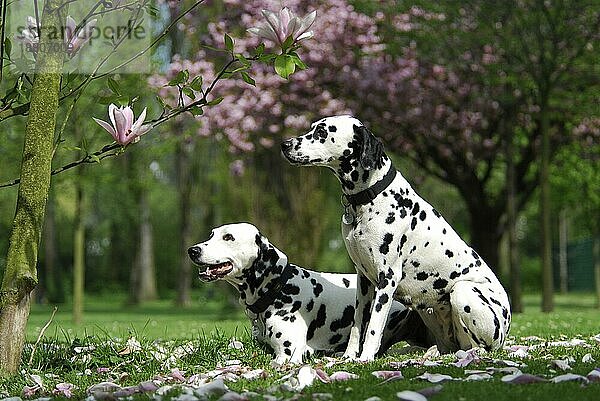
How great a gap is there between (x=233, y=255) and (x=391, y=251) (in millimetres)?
1198

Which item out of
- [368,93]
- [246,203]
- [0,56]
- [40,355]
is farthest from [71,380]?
[368,93]

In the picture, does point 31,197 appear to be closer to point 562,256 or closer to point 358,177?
point 358,177

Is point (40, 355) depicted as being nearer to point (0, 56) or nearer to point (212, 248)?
point (212, 248)

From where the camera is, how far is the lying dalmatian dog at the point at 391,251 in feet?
21.4

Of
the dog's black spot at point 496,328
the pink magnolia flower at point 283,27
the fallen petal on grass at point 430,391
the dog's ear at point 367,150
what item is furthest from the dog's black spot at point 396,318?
the pink magnolia flower at point 283,27

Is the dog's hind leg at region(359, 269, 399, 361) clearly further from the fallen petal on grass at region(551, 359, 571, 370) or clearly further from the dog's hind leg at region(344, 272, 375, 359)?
the fallen petal on grass at region(551, 359, 571, 370)

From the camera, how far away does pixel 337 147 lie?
21.3 feet

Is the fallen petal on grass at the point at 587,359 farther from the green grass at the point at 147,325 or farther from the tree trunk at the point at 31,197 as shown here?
the tree trunk at the point at 31,197

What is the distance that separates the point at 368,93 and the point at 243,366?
12549 millimetres

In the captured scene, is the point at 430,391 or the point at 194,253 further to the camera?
the point at 194,253

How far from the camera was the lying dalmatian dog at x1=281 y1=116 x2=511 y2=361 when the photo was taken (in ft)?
21.4

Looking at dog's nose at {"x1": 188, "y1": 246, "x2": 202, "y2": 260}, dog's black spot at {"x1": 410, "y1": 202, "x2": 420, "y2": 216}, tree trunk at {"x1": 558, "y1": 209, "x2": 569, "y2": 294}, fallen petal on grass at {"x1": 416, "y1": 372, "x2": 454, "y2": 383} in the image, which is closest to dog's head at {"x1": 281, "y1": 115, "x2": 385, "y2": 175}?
dog's black spot at {"x1": 410, "y1": 202, "x2": 420, "y2": 216}

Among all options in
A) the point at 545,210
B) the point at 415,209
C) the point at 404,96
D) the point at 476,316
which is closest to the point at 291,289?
the point at 415,209

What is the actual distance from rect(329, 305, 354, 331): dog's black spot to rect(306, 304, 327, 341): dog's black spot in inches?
4.4
